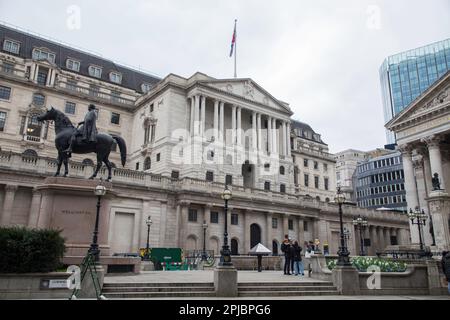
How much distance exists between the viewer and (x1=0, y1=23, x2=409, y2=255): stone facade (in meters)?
37.1

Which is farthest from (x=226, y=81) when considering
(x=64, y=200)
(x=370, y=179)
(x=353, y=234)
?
(x=370, y=179)

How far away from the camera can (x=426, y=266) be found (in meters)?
17.6

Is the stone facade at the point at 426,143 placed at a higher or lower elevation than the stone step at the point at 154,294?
higher

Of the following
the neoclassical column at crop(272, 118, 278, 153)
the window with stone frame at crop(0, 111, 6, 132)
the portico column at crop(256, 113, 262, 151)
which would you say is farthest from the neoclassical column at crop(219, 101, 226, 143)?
the window with stone frame at crop(0, 111, 6, 132)

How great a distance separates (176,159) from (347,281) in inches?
1387

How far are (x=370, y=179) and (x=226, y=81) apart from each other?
2611 inches

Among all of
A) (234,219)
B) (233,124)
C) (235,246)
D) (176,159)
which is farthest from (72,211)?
(233,124)

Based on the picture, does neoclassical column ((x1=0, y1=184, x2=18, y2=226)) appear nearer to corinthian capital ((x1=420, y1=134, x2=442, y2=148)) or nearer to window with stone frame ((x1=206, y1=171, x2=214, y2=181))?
window with stone frame ((x1=206, y1=171, x2=214, y2=181))

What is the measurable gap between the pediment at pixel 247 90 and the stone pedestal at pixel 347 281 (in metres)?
39.1

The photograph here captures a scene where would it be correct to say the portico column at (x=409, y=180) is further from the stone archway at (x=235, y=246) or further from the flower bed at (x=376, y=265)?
the flower bed at (x=376, y=265)

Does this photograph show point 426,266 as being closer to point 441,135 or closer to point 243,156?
point 441,135

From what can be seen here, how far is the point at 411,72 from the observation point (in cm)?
12769

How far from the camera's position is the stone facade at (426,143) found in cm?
3678

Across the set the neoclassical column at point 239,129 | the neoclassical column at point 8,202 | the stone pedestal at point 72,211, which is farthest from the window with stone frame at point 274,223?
the stone pedestal at point 72,211
